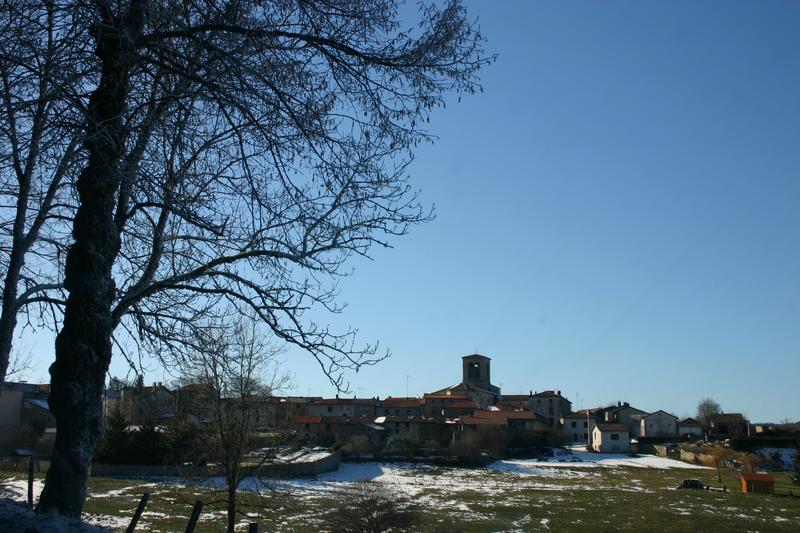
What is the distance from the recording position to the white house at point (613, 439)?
253ft

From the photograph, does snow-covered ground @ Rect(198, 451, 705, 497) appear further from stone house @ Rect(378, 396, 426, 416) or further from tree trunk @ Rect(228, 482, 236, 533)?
stone house @ Rect(378, 396, 426, 416)

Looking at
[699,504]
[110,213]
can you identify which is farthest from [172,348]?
[699,504]

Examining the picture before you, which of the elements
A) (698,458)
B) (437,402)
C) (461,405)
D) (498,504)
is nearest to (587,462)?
(698,458)

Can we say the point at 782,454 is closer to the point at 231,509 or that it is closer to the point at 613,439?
the point at 613,439

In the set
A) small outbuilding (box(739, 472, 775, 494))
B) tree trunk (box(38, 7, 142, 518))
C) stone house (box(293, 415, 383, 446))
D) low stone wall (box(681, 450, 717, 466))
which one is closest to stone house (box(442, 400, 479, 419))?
stone house (box(293, 415, 383, 446))

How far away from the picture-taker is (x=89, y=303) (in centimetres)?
585

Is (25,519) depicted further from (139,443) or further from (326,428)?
(326,428)

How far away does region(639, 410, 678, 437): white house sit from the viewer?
9275 cm

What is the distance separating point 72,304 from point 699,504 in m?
35.5

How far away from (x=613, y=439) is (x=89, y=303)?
78.7 meters

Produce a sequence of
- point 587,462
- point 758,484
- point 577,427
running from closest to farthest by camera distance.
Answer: point 758,484 < point 587,462 < point 577,427

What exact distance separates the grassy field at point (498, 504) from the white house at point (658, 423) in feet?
148

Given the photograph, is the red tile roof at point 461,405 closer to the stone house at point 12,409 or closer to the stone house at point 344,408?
the stone house at point 344,408

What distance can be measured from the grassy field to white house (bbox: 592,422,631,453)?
27873 mm
